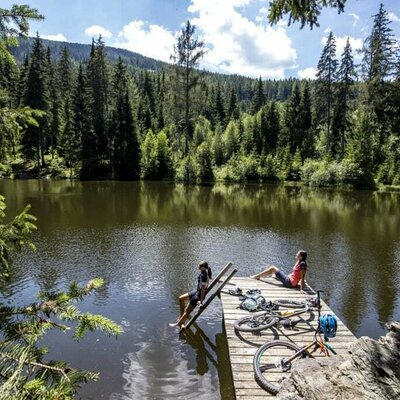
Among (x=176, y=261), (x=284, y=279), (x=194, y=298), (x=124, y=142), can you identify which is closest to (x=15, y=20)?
(x=194, y=298)

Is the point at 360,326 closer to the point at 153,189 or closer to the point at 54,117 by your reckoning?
the point at 153,189

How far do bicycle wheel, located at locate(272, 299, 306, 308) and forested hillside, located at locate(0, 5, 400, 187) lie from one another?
38253 millimetres

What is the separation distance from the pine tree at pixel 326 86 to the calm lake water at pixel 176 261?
1720 centimetres

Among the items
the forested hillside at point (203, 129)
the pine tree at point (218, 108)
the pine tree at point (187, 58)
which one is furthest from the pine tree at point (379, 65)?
the pine tree at point (218, 108)

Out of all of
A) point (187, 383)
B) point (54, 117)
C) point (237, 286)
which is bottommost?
point (187, 383)

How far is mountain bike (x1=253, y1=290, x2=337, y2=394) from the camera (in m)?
6.80

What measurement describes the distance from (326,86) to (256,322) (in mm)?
46486

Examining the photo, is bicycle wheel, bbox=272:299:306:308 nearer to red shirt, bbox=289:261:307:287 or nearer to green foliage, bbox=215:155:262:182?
red shirt, bbox=289:261:307:287

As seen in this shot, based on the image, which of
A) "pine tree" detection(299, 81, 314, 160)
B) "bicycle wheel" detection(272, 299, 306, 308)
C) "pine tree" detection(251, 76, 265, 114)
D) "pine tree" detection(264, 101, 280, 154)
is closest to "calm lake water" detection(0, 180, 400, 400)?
"bicycle wheel" detection(272, 299, 306, 308)

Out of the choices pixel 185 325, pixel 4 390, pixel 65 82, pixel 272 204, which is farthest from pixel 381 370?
pixel 65 82

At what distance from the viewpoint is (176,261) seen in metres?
17.3

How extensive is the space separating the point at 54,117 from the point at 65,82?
9001 mm

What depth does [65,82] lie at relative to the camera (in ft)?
220

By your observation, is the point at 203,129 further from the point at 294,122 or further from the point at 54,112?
the point at 54,112
